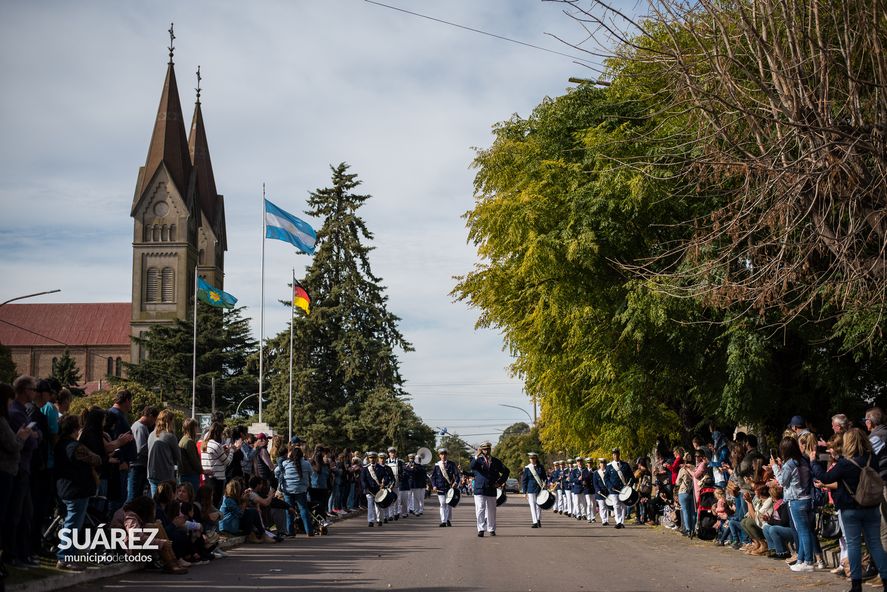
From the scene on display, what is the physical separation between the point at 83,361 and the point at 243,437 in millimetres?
120457

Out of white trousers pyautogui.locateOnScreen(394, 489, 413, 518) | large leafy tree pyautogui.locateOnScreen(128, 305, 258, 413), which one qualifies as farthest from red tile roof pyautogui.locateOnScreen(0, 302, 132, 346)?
white trousers pyautogui.locateOnScreen(394, 489, 413, 518)

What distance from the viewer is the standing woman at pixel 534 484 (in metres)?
26.8

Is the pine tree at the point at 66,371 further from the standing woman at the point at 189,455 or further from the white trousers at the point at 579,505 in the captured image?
the standing woman at the point at 189,455

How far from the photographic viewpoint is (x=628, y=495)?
26.9 m

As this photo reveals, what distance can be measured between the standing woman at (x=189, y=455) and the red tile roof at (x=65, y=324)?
12016 centimetres

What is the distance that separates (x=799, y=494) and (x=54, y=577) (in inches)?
374

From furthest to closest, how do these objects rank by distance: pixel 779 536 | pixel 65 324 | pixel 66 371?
pixel 65 324 < pixel 66 371 < pixel 779 536

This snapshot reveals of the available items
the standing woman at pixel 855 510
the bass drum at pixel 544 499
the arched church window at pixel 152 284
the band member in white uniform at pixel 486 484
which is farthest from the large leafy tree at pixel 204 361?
the standing woman at pixel 855 510

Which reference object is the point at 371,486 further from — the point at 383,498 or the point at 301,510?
the point at 301,510

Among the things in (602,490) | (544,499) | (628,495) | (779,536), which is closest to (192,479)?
(779,536)

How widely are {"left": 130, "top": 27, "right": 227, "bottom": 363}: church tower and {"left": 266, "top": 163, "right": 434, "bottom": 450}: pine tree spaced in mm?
54578

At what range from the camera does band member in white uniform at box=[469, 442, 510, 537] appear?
72.1 feet

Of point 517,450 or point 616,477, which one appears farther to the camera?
point 517,450

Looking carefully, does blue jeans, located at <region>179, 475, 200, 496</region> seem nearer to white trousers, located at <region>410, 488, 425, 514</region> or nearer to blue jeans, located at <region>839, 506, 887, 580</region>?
blue jeans, located at <region>839, 506, 887, 580</region>
